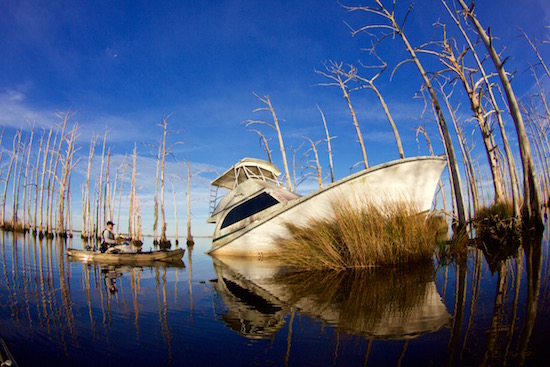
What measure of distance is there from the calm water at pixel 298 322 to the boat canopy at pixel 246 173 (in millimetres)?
9954

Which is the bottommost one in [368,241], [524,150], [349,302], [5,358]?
[349,302]

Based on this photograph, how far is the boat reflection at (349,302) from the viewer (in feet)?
9.56

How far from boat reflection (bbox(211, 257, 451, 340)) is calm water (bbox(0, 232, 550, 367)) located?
0.02m

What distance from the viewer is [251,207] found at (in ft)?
39.9

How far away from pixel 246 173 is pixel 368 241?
30.4 feet

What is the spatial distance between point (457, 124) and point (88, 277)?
20.7m

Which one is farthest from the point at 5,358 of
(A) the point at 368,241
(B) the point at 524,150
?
(B) the point at 524,150

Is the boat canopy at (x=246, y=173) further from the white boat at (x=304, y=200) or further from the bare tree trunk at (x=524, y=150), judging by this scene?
the bare tree trunk at (x=524, y=150)

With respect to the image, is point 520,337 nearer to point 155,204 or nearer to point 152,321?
point 152,321

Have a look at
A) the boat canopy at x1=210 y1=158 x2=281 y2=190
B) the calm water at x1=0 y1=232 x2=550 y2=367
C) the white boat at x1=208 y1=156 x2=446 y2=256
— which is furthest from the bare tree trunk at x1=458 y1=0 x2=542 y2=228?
the boat canopy at x1=210 y1=158 x2=281 y2=190

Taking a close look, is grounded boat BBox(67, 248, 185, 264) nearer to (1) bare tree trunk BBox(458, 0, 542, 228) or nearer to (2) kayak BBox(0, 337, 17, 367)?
(2) kayak BBox(0, 337, 17, 367)

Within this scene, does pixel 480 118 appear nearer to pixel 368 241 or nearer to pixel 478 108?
pixel 478 108

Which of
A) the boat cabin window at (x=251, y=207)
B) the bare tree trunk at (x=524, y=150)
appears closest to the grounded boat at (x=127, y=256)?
the boat cabin window at (x=251, y=207)

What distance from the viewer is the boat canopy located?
49.9 feet
